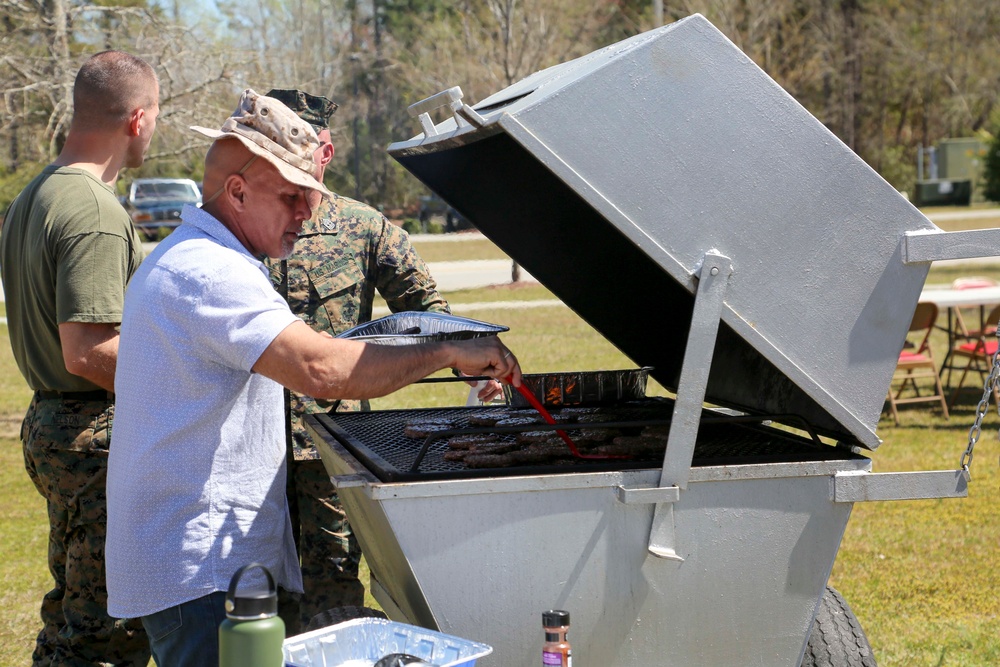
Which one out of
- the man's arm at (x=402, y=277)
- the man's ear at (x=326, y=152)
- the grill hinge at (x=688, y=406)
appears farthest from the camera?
the man's arm at (x=402, y=277)

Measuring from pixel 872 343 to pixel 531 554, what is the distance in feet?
2.89

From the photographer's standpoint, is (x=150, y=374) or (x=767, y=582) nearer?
(x=150, y=374)

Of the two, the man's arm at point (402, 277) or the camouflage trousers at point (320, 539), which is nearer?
the camouflage trousers at point (320, 539)

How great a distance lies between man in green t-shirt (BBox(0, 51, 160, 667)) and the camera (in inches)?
121

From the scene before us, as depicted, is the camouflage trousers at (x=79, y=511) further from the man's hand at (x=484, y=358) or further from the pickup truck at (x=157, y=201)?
the pickup truck at (x=157, y=201)

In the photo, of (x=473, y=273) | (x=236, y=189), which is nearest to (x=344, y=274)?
(x=236, y=189)

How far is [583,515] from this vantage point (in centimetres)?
227

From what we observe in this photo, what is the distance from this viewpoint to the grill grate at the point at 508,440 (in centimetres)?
231

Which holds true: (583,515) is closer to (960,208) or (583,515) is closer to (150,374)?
(150,374)

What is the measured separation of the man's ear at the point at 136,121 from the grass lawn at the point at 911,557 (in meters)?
2.35

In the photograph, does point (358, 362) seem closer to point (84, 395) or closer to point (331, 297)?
point (84, 395)

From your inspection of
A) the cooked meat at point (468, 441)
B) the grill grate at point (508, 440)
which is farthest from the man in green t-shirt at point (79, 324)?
the cooked meat at point (468, 441)

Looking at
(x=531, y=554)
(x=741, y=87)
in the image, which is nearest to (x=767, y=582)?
(x=531, y=554)

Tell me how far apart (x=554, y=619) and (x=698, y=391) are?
23.0 inches
